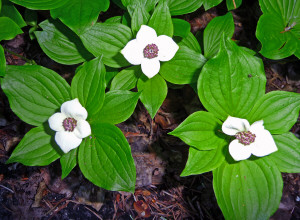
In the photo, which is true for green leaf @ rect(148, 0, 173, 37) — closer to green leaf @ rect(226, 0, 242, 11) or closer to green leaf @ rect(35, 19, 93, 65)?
green leaf @ rect(35, 19, 93, 65)

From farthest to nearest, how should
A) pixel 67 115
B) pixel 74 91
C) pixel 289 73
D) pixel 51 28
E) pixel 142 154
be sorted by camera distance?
pixel 289 73 → pixel 142 154 → pixel 51 28 → pixel 74 91 → pixel 67 115

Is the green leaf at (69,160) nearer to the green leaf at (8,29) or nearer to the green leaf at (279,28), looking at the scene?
the green leaf at (8,29)

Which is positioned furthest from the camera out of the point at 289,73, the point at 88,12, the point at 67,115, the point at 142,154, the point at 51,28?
the point at 289,73

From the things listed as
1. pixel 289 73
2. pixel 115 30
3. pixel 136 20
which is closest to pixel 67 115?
pixel 115 30

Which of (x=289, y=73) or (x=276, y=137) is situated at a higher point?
(x=276, y=137)

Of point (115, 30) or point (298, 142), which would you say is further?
point (115, 30)

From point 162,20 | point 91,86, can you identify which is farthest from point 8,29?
point 162,20

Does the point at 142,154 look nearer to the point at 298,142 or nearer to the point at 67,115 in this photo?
the point at 67,115

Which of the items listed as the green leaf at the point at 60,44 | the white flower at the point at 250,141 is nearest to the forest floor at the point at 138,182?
the green leaf at the point at 60,44
